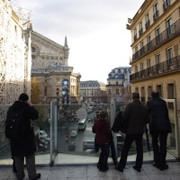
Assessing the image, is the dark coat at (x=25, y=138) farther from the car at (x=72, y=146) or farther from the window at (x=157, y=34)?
the window at (x=157, y=34)

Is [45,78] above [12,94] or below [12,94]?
above

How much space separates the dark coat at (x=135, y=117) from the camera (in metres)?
3.87

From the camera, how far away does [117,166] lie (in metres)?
4.15

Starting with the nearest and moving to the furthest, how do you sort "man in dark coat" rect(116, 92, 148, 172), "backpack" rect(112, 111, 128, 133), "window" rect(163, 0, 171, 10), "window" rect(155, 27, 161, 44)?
"man in dark coat" rect(116, 92, 148, 172) < "backpack" rect(112, 111, 128, 133) < "window" rect(163, 0, 171, 10) < "window" rect(155, 27, 161, 44)

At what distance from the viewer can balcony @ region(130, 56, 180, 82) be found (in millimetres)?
14367

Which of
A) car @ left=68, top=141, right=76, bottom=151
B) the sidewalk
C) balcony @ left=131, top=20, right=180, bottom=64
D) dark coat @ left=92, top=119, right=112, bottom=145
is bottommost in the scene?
the sidewalk

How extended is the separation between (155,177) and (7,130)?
11.5ft

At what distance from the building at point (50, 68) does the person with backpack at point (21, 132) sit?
4851 cm

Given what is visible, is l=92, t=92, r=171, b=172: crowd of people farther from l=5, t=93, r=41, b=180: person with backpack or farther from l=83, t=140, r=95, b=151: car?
l=5, t=93, r=41, b=180: person with backpack

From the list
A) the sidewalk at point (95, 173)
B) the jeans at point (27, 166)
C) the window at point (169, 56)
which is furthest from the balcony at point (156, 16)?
the jeans at point (27, 166)

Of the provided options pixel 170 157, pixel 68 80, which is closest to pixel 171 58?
pixel 170 157

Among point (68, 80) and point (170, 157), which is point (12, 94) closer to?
point (170, 157)

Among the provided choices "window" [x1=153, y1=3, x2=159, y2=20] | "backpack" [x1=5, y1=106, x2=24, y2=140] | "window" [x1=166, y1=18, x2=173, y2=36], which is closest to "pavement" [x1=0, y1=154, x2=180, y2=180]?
"backpack" [x1=5, y1=106, x2=24, y2=140]

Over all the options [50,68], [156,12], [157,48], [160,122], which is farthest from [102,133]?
[50,68]
